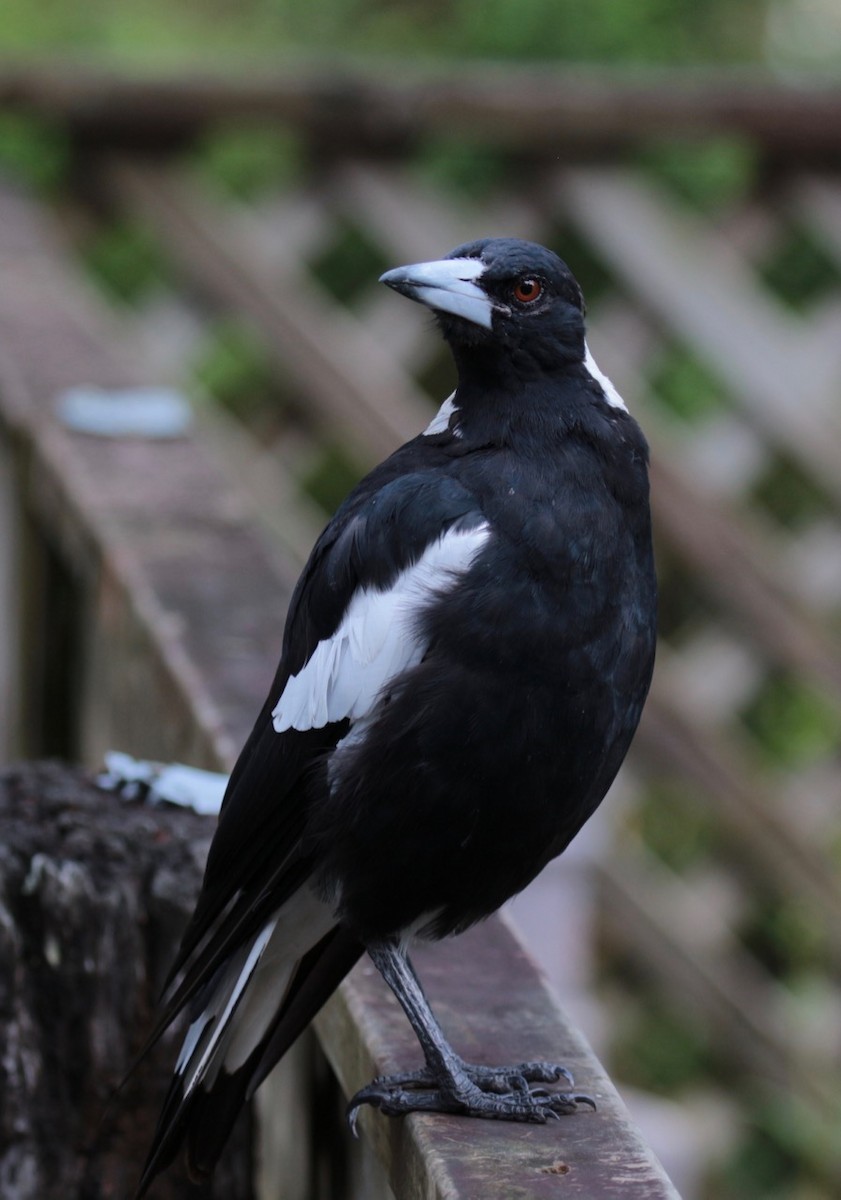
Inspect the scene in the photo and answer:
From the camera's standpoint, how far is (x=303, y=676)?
1.49 m

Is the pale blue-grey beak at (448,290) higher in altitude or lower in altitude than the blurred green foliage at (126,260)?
higher

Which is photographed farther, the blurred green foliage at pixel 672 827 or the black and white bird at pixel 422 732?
the blurred green foliage at pixel 672 827

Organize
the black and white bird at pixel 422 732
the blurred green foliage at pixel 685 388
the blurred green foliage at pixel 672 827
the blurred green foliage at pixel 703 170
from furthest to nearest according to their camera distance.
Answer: the blurred green foliage at pixel 672 827 < the blurred green foliage at pixel 685 388 < the blurred green foliage at pixel 703 170 < the black and white bird at pixel 422 732

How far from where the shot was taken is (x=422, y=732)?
140 cm

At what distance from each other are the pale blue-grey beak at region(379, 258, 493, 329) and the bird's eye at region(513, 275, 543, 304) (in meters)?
0.03

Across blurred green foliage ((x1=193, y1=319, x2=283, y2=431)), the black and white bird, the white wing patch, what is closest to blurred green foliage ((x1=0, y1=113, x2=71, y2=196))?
blurred green foliage ((x1=193, y1=319, x2=283, y2=431))

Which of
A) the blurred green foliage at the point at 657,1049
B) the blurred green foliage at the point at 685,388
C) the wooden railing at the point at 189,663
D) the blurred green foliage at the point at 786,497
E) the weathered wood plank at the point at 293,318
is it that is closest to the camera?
the wooden railing at the point at 189,663

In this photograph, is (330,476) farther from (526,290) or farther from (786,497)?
(526,290)

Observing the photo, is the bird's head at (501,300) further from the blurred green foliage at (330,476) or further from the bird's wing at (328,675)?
the blurred green foliage at (330,476)

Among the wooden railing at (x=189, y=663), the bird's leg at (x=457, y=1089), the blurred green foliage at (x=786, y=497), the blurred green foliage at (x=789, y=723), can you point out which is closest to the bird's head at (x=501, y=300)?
the wooden railing at (x=189, y=663)

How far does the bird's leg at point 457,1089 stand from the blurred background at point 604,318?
4.76 feet

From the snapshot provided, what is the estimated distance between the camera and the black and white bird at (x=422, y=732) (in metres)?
1.39

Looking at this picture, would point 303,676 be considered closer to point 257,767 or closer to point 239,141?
point 257,767

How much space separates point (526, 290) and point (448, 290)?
0.08 meters
